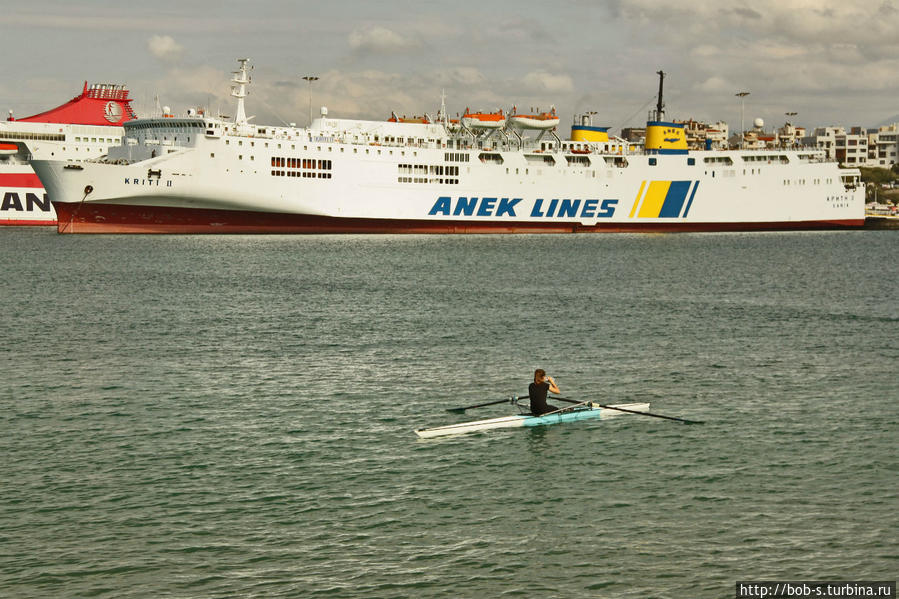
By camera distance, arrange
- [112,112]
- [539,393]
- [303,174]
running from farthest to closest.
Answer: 1. [112,112]
2. [303,174]
3. [539,393]

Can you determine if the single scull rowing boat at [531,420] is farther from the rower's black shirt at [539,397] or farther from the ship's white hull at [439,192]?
the ship's white hull at [439,192]

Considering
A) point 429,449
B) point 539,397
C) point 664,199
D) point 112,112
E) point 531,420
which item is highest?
point 112,112

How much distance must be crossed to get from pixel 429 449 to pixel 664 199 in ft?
215

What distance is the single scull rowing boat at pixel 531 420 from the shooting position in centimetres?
1786

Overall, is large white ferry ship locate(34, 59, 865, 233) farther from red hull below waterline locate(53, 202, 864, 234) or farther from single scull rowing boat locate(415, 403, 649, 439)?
single scull rowing boat locate(415, 403, 649, 439)

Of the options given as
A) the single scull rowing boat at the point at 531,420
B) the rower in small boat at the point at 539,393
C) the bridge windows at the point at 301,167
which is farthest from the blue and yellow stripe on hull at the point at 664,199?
the rower in small boat at the point at 539,393

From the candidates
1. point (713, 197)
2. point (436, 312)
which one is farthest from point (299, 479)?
point (713, 197)

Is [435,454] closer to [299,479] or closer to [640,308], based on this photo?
[299,479]

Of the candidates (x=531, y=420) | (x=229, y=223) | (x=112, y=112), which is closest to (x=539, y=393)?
(x=531, y=420)

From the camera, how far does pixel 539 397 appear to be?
18.4 metres

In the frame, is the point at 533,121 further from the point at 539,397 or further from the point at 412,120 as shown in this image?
the point at 539,397

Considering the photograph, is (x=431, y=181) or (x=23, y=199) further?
(x=23, y=199)

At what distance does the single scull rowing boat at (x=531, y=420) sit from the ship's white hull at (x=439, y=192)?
48.5 meters

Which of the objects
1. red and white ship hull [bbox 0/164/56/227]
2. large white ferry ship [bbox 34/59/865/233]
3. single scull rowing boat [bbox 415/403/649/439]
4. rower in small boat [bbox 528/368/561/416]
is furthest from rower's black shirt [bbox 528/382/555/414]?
red and white ship hull [bbox 0/164/56/227]
